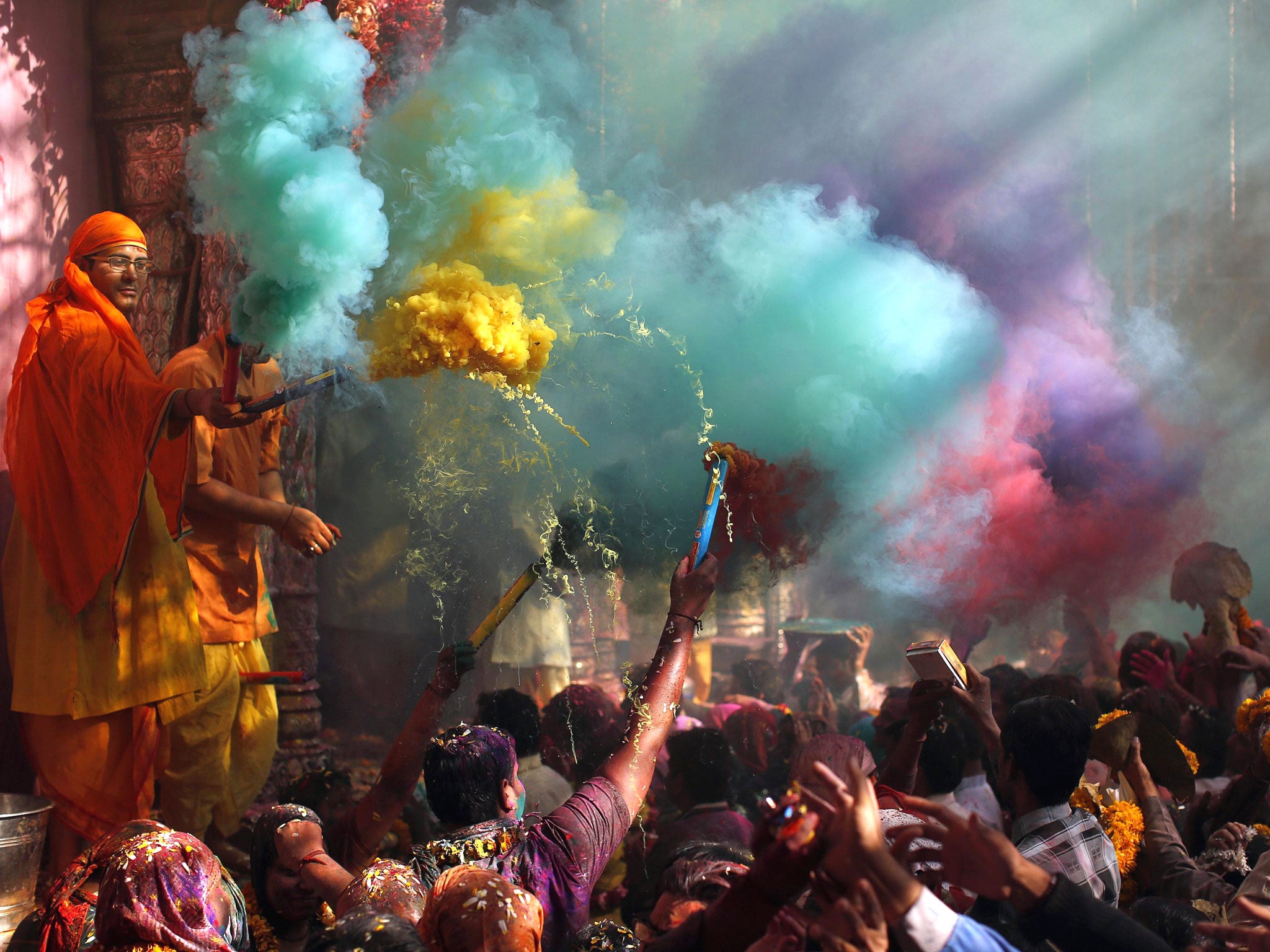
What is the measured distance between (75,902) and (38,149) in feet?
13.6

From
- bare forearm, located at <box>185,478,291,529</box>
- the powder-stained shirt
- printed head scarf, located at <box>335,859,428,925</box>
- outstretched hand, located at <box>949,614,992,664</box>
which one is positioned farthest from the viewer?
outstretched hand, located at <box>949,614,992,664</box>

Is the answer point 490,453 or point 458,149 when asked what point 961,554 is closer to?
point 490,453

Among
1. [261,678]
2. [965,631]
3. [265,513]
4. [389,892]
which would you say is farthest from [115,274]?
[965,631]

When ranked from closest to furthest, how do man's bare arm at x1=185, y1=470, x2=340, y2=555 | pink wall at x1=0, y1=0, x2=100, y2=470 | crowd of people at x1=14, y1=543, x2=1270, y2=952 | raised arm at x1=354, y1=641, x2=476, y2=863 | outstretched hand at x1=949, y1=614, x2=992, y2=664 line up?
crowd of people at x1=14, y1=543, x2=1270, y2=952 < raised arm at x1=354, y1=641, x2=476, y2=863 < man's bare arm at x1=185, y1=470, x2=340, y2=555 < pink wall at x1=0, y1=0, x2=100, y2=470 < outstretched hand at x1=949, y1=614, x2=992, y2=664

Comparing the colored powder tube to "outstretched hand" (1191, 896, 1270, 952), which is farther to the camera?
the colored powder tube

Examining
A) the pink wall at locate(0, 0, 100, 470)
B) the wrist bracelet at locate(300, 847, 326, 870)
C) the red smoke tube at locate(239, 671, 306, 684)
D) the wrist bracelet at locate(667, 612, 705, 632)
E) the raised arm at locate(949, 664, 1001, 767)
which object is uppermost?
the pink wall at locate(0, 0, 100, 470)

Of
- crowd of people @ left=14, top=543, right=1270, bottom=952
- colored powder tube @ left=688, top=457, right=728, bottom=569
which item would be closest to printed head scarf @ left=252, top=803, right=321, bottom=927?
crowd of people @ left=14, top=543, right=1270, bottom=952

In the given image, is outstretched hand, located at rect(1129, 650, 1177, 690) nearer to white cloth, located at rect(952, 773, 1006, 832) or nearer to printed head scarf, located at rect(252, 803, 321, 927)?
white cloth, located at rect(952, 773, 1006, 832)

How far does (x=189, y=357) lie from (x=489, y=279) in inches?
56.8

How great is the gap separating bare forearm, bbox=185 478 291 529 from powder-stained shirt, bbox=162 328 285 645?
0.06 metres

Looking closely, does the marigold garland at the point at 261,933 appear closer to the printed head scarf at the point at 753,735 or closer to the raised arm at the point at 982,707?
the raised arm at the point at 982,707

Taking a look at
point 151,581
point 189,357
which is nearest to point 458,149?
point 189,357

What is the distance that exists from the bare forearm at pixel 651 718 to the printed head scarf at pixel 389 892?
616mm

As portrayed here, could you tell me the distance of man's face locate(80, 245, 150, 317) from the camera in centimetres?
441
